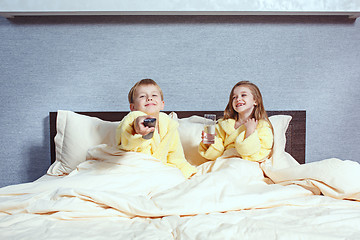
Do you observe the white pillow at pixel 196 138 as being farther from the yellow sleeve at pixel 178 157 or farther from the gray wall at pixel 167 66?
the gray wall at pixel 167 66

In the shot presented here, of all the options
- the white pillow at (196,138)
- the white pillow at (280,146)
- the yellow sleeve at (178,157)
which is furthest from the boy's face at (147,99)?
the white pillow at (280,146)

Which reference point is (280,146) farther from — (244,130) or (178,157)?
(178,157)

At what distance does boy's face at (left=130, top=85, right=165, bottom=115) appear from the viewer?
1.69 m

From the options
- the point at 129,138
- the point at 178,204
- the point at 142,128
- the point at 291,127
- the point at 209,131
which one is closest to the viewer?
the point at 178,204

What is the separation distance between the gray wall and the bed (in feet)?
2.47

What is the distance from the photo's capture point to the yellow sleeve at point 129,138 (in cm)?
146

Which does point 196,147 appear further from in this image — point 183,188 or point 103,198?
point 103,198

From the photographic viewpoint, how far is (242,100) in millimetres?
1866

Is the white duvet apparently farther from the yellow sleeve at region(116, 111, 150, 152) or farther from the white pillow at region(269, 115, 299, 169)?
the white pillow at region(269, 115, 299, 169)

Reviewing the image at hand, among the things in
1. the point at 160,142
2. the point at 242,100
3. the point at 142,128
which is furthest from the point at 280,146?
the point at 142,128

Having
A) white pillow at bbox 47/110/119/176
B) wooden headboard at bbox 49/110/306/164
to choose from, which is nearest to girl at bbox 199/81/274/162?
wooden headboard at bbox 49/110/306/164

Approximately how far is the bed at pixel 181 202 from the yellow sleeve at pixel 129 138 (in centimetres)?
5

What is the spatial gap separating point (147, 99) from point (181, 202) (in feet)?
2.23

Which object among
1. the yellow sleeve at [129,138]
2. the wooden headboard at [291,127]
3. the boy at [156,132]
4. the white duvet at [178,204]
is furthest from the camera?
the wooden headboard at [291,127]
